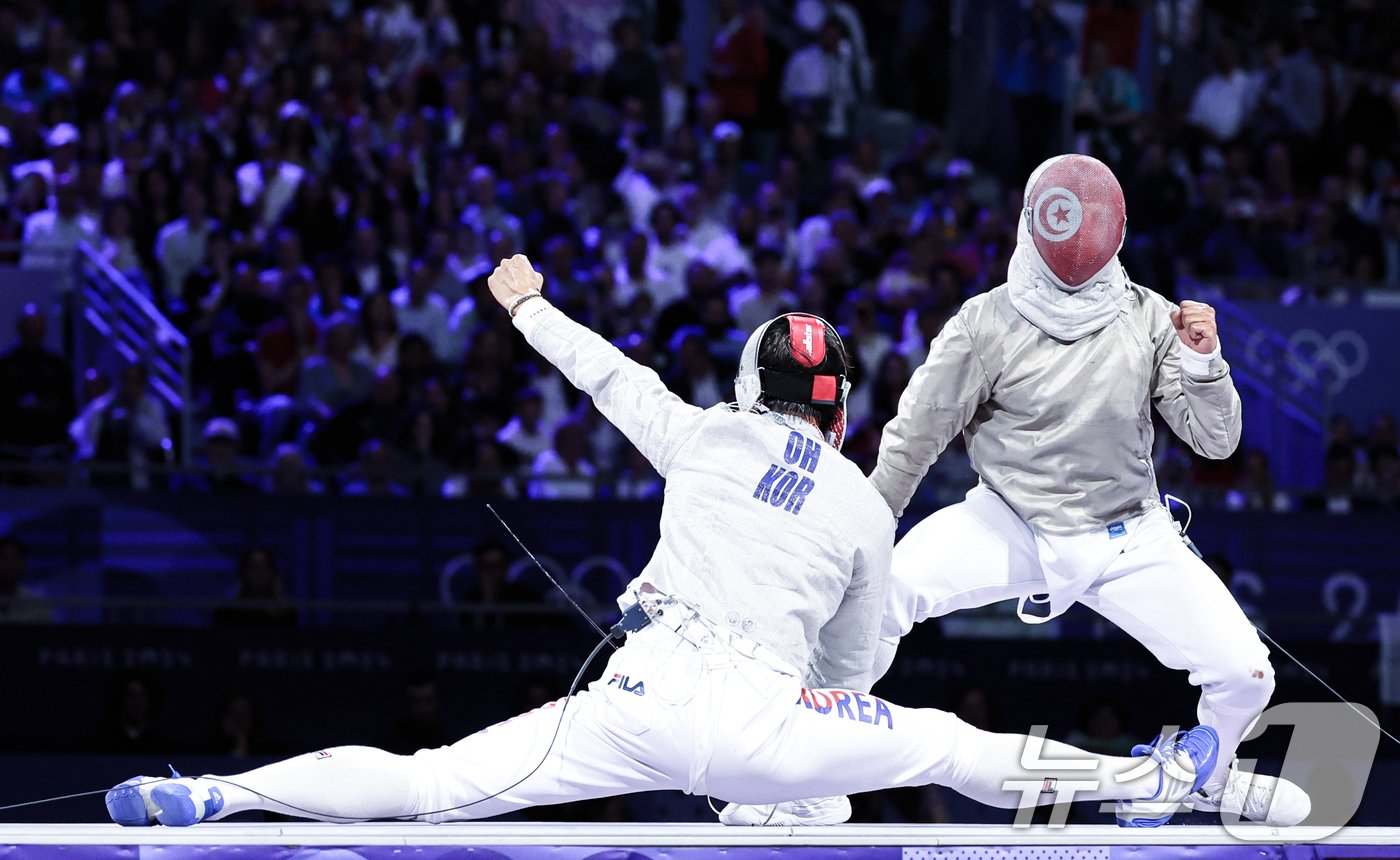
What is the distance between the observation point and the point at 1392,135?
510 inches

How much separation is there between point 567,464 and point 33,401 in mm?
2813

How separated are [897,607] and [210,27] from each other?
9.87 m

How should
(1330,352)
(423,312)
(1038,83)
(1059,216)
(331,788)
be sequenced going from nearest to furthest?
(331,788) → (1059,216) → (1330,352) → (423,312) → (1038,83)

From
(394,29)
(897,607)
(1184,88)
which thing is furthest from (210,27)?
(897,607)

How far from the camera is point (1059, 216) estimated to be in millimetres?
4672

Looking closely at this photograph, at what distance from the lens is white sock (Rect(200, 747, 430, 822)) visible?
13.7ft

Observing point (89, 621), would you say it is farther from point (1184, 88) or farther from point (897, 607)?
point (1184, 88)

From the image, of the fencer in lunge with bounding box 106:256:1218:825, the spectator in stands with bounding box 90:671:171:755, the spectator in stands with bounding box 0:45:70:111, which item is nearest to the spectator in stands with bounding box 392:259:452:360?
Result: the spectator in stands with bounding box 90:671:171:755

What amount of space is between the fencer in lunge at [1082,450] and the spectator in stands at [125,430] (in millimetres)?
5614

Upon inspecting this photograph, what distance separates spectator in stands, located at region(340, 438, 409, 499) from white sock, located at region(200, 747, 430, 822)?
4.70 metres

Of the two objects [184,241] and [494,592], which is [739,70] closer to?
[184,241]

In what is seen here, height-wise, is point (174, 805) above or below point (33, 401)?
below

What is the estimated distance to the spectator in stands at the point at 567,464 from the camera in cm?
944

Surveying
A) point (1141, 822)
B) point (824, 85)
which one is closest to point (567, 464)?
point (824, 85)
